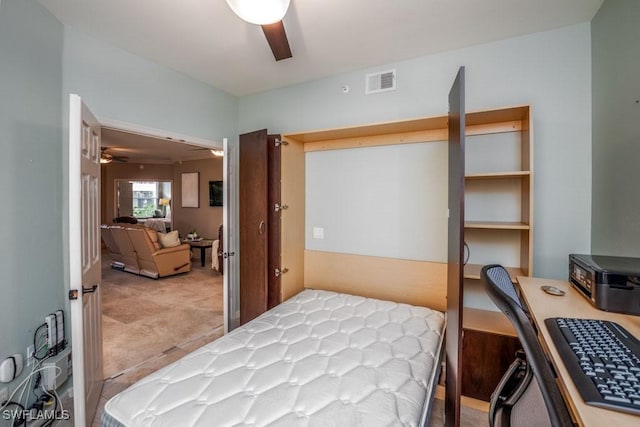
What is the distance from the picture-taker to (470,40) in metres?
2.18

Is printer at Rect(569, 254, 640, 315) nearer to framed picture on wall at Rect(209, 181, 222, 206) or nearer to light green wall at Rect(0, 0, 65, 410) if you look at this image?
light green wall at Rect(0, 0, 65, 410)

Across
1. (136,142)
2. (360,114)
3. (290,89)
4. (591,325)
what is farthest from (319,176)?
(136,142)

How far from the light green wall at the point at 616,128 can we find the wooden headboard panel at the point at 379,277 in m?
1.06

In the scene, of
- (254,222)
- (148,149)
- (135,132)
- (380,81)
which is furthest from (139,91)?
(148,149)

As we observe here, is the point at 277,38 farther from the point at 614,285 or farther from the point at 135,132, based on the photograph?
the point at 614,285

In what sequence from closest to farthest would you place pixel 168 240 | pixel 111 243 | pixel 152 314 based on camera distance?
pixel 152 314
pixel 168 240
pixel 111 243

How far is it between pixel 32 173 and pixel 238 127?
6.80 feet

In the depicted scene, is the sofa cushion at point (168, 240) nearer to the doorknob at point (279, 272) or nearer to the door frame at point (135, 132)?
the door frame at point (135, 132)

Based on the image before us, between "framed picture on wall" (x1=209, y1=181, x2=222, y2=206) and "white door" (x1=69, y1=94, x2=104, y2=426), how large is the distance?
5160 millimetres

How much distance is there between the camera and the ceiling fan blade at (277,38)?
5.04 feet

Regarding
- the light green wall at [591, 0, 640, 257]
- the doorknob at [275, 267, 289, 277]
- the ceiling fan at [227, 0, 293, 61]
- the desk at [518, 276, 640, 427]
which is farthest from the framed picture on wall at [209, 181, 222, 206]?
the light green wall at [591, 0, 640, 257]

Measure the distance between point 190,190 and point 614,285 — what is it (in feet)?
27.2

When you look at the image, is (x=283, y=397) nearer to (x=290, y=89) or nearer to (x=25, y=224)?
(x=25, y=224)

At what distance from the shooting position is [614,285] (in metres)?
1.09
